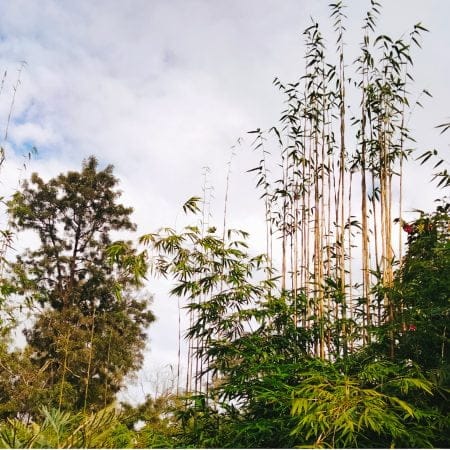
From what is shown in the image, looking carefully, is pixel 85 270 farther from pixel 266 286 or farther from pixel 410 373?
pixel 410 373

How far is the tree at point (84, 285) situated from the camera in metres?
9.51

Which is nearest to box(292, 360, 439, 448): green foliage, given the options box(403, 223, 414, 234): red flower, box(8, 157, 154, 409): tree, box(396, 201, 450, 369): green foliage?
box(396, 201, 450, 369): green foliage

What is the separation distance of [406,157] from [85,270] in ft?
26.2

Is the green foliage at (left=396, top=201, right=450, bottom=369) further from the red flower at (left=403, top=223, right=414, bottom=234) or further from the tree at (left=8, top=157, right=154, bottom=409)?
the tree at (left=8, top=157, right=154, bottom=409)

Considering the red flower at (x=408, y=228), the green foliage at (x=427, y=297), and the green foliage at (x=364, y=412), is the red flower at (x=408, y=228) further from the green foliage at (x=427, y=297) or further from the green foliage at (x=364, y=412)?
the green foliage at (x=364, y=412)

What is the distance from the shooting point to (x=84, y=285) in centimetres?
1046

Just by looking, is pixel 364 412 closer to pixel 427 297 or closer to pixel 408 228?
pixel 427 297

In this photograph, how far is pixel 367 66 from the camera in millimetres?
3873

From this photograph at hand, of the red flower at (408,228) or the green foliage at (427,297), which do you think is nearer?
the green foliage at (427,297)

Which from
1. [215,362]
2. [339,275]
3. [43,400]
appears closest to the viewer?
[215,362]

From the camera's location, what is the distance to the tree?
374 inches

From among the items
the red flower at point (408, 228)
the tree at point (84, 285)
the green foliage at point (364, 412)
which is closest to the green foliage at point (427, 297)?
the red flower at point (408, 228)

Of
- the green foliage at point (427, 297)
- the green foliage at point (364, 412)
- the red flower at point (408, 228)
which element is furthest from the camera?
the red flower at point (408, 228)

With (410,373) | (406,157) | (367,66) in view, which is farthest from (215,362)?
(367,66)
